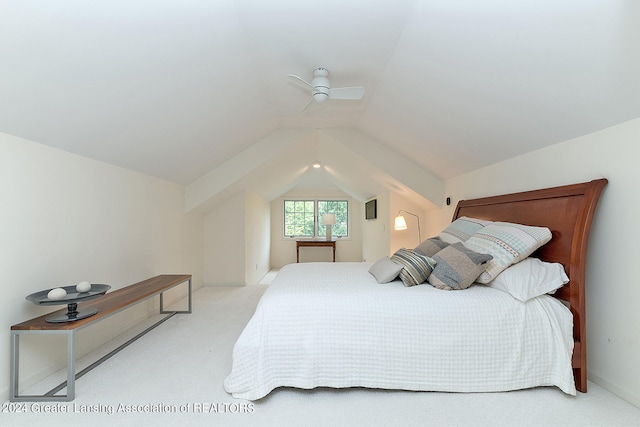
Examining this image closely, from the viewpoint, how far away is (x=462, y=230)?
278 centimetres

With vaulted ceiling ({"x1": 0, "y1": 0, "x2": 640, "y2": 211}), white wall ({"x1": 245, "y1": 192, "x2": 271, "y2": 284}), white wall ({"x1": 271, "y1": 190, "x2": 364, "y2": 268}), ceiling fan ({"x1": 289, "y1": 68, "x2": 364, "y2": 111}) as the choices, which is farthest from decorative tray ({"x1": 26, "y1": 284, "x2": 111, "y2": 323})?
white wall ({"x1": 271, "y1": 190, "x2": 364, "y2": 268})

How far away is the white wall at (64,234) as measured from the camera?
5.87 ft

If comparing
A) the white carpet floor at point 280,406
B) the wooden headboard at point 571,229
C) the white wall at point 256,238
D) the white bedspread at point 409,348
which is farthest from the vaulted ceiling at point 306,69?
the white wall at point 256,238

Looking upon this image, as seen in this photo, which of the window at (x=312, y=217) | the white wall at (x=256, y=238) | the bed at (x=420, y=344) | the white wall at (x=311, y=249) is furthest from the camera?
the window at (x=312, y=217)

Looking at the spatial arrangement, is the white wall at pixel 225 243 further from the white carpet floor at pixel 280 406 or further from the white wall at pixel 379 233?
the white carpet floor at pixel 280 406

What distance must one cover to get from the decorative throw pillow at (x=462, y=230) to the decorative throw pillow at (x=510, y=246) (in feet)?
1.47

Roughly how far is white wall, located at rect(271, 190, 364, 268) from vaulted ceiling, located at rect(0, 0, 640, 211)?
179 inches

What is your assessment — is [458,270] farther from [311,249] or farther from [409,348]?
[311,249]

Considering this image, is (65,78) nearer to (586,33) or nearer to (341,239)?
(586,33)

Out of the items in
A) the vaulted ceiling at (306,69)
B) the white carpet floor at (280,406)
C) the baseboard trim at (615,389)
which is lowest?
the white carpet floor at (280,406)

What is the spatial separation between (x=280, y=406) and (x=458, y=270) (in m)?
1.39

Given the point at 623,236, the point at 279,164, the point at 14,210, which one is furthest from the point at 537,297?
the point at 279,164

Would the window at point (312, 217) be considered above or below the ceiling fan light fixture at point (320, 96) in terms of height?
below

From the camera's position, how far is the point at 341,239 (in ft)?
25.9
